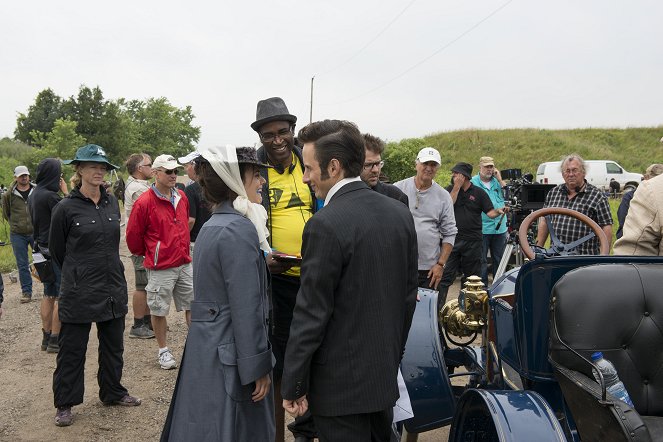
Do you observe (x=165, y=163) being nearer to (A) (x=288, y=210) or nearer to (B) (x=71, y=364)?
(B) (x=71, y=364)

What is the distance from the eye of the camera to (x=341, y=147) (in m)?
2.29

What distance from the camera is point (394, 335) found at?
88.7 inches

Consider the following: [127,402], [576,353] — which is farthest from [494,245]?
[576,353]

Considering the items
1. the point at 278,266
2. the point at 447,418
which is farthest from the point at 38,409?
the point at 447,418

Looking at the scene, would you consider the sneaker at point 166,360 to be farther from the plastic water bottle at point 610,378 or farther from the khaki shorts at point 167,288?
the plastic water bottle at point 610,378

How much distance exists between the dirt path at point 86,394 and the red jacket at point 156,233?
997 mm

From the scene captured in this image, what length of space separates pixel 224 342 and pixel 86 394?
2.85m

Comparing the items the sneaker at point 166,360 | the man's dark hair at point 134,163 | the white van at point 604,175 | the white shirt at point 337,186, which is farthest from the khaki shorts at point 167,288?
the white van at point 604,175

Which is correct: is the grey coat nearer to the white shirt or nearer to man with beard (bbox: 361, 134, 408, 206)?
the white shirt

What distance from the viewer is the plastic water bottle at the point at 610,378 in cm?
210

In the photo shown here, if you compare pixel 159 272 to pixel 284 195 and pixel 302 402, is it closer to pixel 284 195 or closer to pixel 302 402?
pixel 284 195

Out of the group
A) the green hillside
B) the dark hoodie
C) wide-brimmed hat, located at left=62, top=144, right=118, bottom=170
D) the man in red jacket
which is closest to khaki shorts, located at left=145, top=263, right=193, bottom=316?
the man in red jacket

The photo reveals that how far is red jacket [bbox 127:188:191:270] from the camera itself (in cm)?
533

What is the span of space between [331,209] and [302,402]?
0.74 metres
